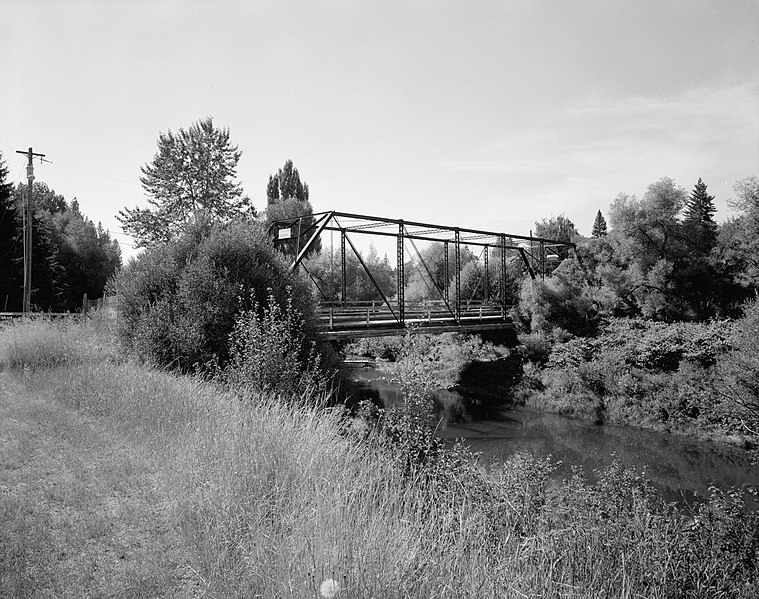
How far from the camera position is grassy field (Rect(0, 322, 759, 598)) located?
3410 mm

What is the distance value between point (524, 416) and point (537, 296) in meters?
9.20

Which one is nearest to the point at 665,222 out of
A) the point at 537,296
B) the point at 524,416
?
the point at 537,296

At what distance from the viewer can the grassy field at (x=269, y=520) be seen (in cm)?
341

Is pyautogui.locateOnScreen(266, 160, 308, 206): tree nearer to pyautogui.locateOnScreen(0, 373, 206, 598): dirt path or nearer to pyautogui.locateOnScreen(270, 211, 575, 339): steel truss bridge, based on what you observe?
pyautogui.locateOnScreen(270, 211, 575, 339): steel truss bridge

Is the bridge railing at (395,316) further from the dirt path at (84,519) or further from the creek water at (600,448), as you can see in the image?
the dirt path at (84,519)

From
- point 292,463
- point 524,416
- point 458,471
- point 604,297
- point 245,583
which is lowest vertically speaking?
point 524,416

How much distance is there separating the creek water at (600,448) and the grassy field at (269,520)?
598cm

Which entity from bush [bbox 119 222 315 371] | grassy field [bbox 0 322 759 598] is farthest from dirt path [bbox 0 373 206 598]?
bush [bbox 119 222 315 371]

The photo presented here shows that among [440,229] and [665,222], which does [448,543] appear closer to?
[440,229]

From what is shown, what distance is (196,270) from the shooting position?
1278cm

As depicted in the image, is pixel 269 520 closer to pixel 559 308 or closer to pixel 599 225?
pixel 559 308

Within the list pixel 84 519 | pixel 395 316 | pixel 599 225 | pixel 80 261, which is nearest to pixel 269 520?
pixel 84 519

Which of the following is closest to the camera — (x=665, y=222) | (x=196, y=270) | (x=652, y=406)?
(x=196, y=270)

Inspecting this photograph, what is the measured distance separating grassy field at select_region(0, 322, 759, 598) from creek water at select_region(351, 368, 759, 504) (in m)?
5.98
